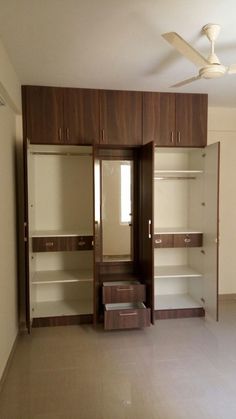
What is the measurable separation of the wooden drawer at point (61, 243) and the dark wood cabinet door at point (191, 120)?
150cm

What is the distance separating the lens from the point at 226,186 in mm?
3996

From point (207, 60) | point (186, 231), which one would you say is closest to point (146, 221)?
point (186, 231)

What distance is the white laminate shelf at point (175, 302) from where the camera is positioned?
350cm

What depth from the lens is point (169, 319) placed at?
3.44 m

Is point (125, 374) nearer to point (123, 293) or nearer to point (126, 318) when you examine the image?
point (126, 318)

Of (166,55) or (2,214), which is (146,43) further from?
(2,214)

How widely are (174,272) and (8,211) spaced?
6.53ft

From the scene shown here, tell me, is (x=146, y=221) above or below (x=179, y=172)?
below

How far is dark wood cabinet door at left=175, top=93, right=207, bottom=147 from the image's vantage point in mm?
3375

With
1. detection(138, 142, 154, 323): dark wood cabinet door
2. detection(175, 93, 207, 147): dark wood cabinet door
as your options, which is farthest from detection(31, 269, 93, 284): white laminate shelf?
detection(175, 93, 207, 147): dark wood cabinet door

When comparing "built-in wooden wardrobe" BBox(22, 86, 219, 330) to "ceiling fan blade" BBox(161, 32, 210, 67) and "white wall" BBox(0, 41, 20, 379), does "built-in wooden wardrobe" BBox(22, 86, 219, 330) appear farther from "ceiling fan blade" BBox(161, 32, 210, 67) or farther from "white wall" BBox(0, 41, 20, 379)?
"ceiling fan blade" BBox(161, 32, 210, 67)

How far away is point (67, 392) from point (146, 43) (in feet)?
8.57

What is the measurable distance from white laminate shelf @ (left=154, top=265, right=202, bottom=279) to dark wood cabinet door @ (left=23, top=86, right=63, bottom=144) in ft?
6.11

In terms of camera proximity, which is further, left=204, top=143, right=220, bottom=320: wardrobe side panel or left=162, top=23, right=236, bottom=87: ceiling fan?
left=204, top=143, right=220, bottom=320: wardrobe side panel
